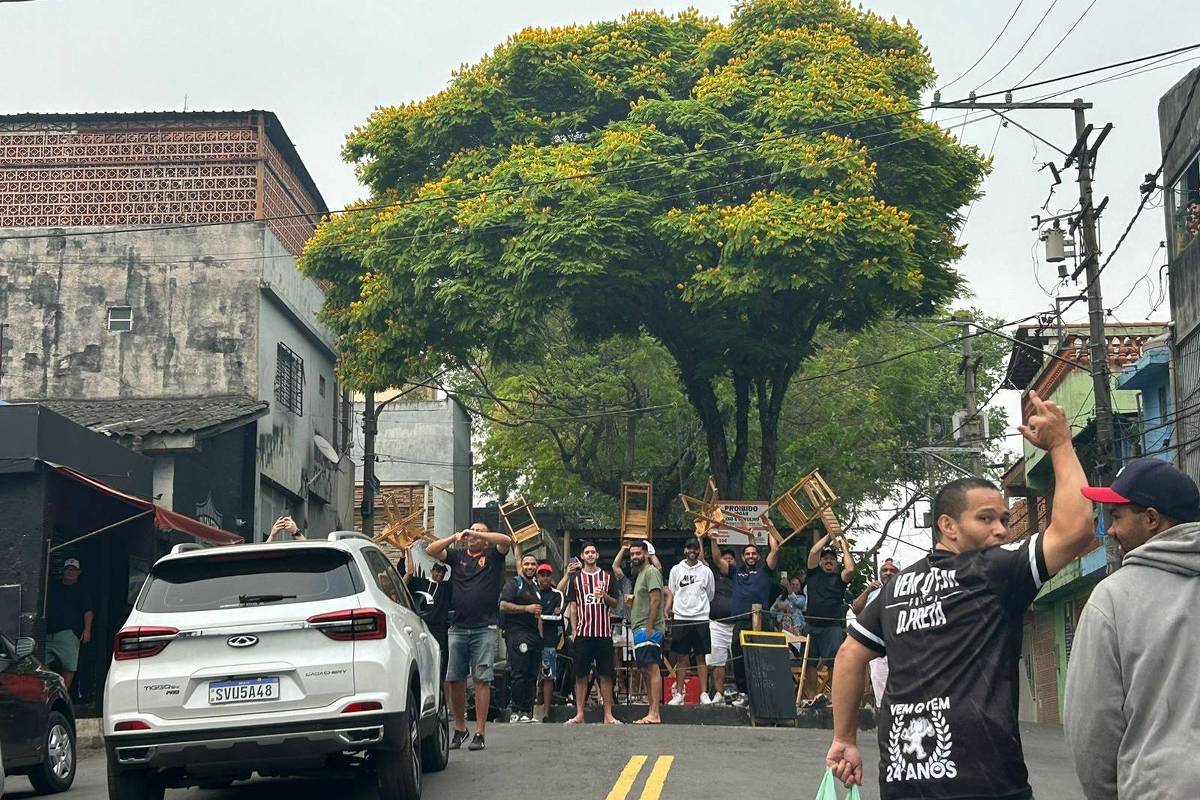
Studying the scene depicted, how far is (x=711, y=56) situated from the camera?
2953 centimetres

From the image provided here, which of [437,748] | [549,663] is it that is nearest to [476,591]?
[437,748]

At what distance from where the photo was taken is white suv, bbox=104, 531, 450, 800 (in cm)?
932

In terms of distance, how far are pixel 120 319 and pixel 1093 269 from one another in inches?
706

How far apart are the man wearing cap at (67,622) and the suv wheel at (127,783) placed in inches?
276

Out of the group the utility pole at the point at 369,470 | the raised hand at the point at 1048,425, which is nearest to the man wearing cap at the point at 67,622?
the utility pole at the point at 369,470

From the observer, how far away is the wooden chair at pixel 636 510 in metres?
25.5

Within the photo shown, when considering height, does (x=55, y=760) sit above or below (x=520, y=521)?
below

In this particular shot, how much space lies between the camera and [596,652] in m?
16.3

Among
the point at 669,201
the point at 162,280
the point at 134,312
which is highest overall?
the point at 669,201

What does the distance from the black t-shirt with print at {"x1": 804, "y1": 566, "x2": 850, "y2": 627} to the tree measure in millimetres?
9456

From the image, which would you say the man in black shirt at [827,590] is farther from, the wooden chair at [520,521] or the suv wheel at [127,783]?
A: the suv wheel at [127,783]

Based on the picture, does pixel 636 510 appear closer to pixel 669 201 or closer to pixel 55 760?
pixel 669 201

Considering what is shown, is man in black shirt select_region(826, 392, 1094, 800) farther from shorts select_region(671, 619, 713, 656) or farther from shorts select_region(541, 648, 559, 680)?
shorts select_region(671, 619, 713, 656)

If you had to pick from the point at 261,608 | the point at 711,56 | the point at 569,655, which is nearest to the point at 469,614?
the point at 261,608
